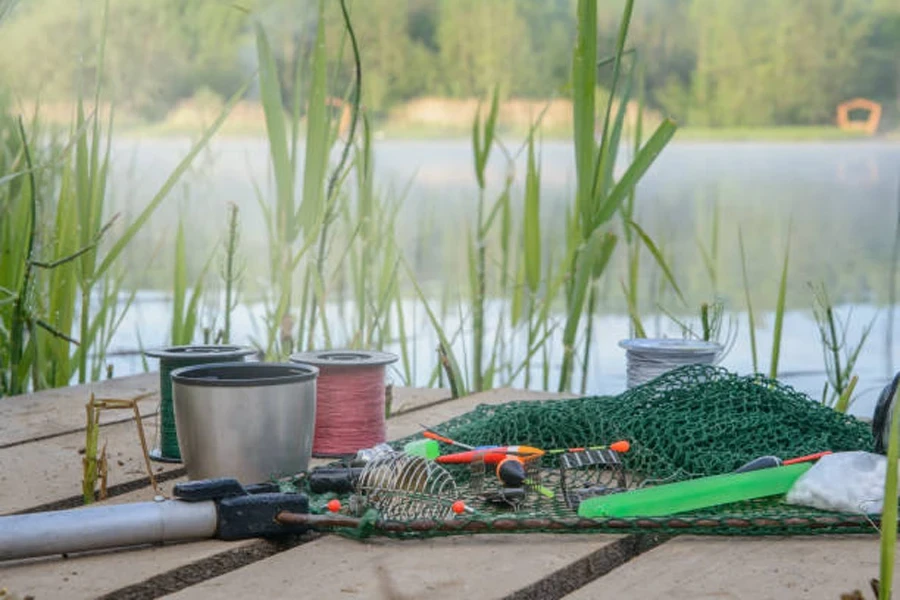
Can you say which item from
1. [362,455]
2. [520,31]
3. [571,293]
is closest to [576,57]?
[571,293]

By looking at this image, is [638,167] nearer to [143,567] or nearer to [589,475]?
[589,475]

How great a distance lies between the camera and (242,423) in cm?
132

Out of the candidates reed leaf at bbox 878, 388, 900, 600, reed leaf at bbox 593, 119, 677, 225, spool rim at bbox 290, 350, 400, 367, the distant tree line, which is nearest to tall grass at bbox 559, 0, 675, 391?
reed leaf at bbox 593, 119, 677, 225

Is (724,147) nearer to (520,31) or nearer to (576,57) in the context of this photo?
(520,31)

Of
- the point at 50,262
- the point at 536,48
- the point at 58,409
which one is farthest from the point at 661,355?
the point at 536,48

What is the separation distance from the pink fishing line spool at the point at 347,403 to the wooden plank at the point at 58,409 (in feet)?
1.41

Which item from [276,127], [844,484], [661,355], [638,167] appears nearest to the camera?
[844,484]

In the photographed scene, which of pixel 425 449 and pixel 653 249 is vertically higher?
pixel 653 249

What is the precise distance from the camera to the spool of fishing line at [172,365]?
152cm

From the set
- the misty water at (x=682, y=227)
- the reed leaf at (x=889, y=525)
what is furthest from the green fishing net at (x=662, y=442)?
the misty water at (x=682, y=227)

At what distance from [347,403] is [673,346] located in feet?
1.58

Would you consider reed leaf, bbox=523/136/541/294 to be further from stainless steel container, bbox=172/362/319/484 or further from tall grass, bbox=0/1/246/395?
stainless steel container, bbox=172/362/319/484

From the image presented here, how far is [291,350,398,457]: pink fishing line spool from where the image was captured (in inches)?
60.7

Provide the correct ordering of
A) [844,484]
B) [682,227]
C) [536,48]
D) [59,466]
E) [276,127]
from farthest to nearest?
[536,48], [682,227], [276,127], [59,466], [844,484]
